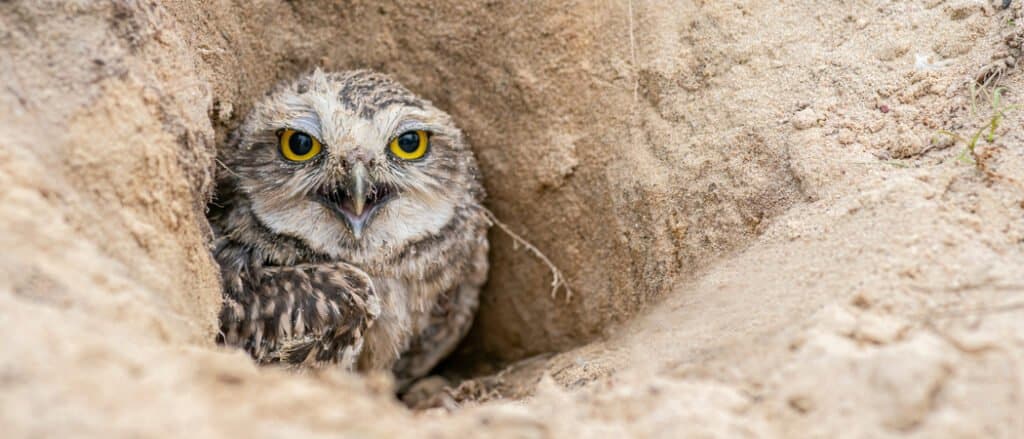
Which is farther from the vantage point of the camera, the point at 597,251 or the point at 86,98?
the point at 597,251

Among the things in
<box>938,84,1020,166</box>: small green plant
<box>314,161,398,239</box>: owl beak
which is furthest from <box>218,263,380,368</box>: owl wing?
<box>938,84,1020,166</box>: small green plant

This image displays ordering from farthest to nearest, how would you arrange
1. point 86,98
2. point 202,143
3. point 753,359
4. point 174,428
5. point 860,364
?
point 202,143 → point 86,98 → point 753,359 → point 860,364 → point 174,428

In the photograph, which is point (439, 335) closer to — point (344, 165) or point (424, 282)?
point (424, 282)

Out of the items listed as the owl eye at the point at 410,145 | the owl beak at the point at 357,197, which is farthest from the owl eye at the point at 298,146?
the owl eye at the point at 410,145


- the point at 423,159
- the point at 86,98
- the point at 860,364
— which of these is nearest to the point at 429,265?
the point at 423,159

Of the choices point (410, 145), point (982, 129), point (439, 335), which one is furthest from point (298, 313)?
point (982, 129)

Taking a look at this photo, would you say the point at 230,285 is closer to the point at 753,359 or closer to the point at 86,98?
the point at 86,98

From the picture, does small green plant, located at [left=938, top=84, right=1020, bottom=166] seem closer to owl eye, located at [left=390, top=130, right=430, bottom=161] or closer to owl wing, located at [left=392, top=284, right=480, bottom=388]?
owl eye, located at [left=390, top=130, right=430, bottom=161]
